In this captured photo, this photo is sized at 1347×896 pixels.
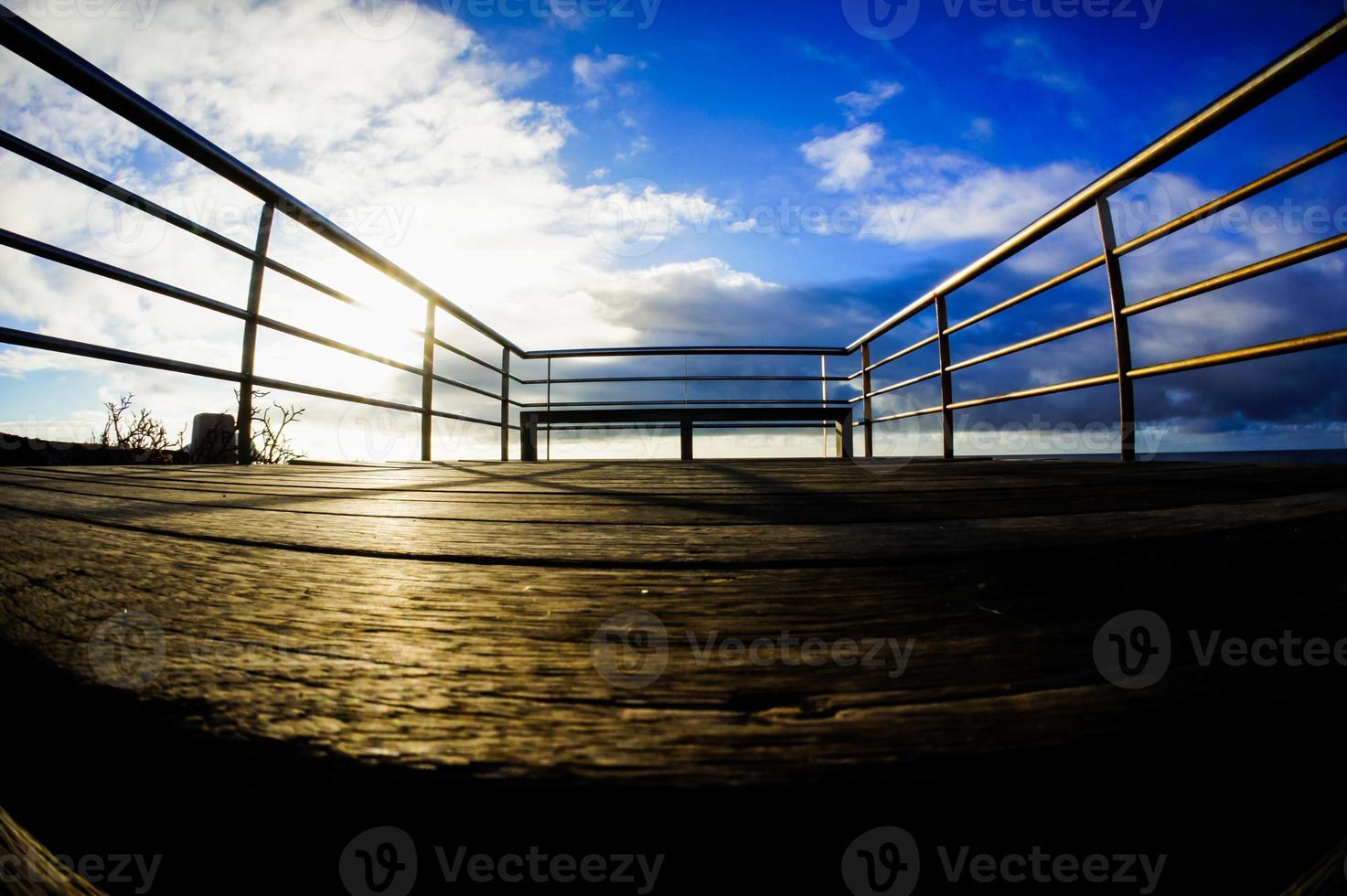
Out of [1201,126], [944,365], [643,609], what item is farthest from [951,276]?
[643,609]

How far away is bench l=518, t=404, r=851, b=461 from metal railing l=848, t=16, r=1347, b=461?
1255mm

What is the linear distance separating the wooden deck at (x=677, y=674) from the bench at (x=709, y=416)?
3.59 metres

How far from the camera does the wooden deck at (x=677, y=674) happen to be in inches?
9.4

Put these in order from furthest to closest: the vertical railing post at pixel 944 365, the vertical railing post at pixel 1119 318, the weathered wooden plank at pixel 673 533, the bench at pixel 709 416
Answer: the bench at pixel 709 416, the vertical railing post at pixel 944 365, the vertical railing post at pixel 1119 318, the weathered wooden plank at pixel 673 533

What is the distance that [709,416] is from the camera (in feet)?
14.3

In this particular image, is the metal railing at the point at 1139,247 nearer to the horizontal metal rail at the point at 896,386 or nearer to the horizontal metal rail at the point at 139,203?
the horizontal metal rail at the point at 896,386

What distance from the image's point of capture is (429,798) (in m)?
0.23

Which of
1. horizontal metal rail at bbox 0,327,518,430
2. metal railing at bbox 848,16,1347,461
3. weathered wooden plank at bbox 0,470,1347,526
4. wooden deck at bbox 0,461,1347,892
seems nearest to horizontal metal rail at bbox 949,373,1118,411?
metal railing at bbox 848,16,1347,461

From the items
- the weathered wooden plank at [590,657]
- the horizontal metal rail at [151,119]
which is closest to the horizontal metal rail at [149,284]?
the horizontal metal rail at [151,119]

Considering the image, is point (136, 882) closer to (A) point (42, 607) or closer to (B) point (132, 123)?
(A) point (42, 607)

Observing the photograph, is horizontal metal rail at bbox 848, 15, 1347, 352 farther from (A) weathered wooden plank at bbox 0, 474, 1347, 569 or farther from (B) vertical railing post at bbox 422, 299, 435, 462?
(B) vertical railing post at bbox 422, 299, 435, 462

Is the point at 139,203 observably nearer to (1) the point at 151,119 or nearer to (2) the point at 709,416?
(1) the point at 151,119

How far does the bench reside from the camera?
14.3 ft

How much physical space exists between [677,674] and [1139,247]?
7.70 feet
